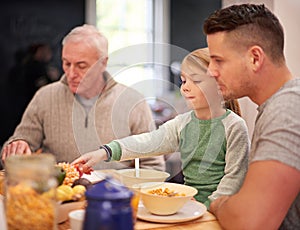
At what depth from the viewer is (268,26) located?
1.47 metres

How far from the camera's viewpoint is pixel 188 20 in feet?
18.1

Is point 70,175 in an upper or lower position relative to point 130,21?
lower

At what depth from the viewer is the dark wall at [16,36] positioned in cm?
460

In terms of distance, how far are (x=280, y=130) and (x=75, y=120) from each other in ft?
4.67

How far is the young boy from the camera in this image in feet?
5.53

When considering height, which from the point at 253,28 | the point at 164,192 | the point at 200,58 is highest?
the point at 253,28

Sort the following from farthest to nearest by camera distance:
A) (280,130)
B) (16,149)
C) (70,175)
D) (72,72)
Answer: (72,72)
(16,149)
(70,175)
(280,130)

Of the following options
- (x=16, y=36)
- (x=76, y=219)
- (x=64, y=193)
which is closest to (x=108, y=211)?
(x=76, y=219)

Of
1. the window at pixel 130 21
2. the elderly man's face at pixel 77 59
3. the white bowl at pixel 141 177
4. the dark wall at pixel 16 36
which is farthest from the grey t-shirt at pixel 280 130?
the dark wall at pixel 16 36

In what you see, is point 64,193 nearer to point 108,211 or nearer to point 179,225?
point 179,225

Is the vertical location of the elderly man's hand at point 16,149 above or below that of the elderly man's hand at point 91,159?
below

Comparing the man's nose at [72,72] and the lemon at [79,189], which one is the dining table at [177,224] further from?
the man's nose at [72,72]

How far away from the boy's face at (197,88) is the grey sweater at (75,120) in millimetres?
572

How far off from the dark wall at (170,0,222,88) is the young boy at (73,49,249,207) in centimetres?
367
